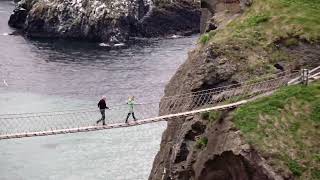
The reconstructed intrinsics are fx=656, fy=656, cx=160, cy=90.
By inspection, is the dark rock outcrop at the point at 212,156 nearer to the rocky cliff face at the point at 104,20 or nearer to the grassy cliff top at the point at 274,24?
the grassy cliff top at the point at 274,24

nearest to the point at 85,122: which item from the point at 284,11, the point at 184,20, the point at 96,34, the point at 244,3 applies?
the point at 244,3

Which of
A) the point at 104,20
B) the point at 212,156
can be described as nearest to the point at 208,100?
the point at 212,156

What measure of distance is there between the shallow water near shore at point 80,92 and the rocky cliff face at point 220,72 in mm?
13880

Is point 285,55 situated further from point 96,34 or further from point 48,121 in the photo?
point 96,34

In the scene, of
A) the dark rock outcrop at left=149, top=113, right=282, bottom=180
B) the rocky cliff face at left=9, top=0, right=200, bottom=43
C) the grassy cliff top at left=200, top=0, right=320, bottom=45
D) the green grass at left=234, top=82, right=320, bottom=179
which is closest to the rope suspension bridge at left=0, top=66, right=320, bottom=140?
the dark rock outcrop at left=149, top=113, right=282, bottom=180

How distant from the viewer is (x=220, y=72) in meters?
36.2

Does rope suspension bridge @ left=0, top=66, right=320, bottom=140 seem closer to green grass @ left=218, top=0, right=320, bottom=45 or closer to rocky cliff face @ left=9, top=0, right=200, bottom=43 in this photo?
green grass @ left=218, top=0, right=320, bottom=45

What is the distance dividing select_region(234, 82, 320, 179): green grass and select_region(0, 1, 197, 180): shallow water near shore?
20.9 metres

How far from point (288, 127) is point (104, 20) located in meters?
77.6

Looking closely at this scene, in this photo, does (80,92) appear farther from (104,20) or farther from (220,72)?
(220,72)

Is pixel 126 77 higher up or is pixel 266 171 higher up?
pixel 266 171

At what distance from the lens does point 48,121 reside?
2362 inches

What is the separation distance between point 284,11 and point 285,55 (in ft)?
12.7

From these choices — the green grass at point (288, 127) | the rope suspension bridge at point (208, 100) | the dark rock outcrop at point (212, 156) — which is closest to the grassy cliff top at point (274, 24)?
the rope suspension bridge at point (208, 100)
